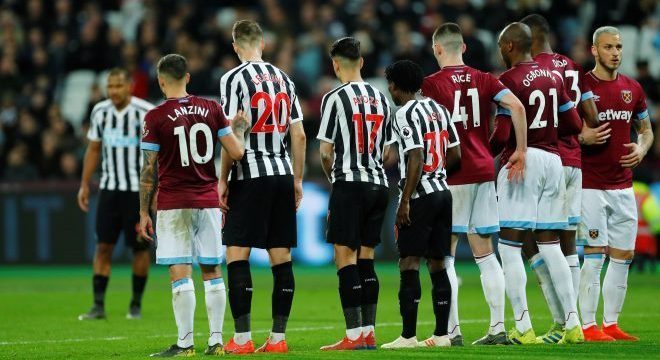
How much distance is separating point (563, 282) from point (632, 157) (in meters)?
1.45

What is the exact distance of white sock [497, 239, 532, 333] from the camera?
981cm

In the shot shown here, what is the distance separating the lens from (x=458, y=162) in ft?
32.0

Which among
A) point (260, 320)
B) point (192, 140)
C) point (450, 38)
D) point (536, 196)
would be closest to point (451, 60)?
point (450, 38)

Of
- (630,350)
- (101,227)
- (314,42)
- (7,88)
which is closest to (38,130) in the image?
(7,88)

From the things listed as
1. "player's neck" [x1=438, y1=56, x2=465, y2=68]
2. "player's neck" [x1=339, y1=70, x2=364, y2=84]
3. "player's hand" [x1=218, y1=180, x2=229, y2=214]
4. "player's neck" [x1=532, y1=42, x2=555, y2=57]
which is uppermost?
"player's neck" [x1=532, y1=42, x2=555, y2=57]

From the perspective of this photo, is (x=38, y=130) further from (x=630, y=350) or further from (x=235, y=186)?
(x=630, y=350)

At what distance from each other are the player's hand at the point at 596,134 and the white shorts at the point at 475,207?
1238 millimetres

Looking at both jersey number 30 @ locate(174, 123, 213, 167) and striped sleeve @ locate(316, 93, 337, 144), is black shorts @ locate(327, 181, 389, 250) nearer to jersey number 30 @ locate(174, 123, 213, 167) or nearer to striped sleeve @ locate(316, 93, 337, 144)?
striped sleeve @ locate(316, 93, 337, 144)

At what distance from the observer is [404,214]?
938 cm

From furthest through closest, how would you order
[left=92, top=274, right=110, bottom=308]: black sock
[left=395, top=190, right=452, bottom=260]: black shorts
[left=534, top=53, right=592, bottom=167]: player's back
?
[left=92, top=274, right=110, bottom=308]: black sock < [left=534, top=53, right=592, bottom=167]: player's back < [left=395, top=190, right=452, bottom=260]: black shorts

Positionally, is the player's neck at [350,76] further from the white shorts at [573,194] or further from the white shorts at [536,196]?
the white shorts at [573,194]

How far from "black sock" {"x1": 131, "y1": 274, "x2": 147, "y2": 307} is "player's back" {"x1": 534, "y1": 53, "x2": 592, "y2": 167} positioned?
5158 mm

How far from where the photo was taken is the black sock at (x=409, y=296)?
952 cm

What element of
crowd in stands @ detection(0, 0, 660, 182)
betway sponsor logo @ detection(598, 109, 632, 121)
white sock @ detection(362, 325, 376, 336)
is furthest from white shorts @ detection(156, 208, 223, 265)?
crowd in stands @ detection(0, 0, 660, 182)
